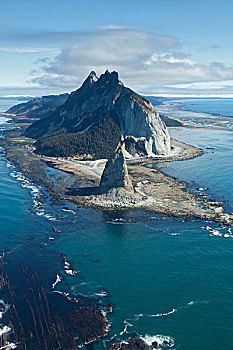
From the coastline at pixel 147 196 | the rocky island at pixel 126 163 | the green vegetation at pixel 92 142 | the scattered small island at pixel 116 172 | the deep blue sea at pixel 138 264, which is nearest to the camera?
the deep blue sea at pixel 138 264

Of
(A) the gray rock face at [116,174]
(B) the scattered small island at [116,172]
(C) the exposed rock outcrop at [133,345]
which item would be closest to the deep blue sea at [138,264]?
(C) the exposed rock outcrop at [133,345]

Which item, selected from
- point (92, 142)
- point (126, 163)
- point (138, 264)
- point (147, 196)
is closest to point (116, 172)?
point (147, 196)

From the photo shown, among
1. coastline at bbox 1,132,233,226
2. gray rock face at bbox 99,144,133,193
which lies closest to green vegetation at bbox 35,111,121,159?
coastline at bbox 1,132,233,226

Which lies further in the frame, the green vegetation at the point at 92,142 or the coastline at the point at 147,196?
the green vegetation at the point at 92,142

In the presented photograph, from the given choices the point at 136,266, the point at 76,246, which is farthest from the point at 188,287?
the point at 76,246

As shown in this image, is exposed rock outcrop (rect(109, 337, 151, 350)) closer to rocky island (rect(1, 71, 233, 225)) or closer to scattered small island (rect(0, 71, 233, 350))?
scattered small island (rect(0, 71, 233, 350))

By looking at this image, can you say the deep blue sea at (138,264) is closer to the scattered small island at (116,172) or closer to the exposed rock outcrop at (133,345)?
the exposed rock outcrop at (133,345)

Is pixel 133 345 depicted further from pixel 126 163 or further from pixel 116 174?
pixel 126 163
